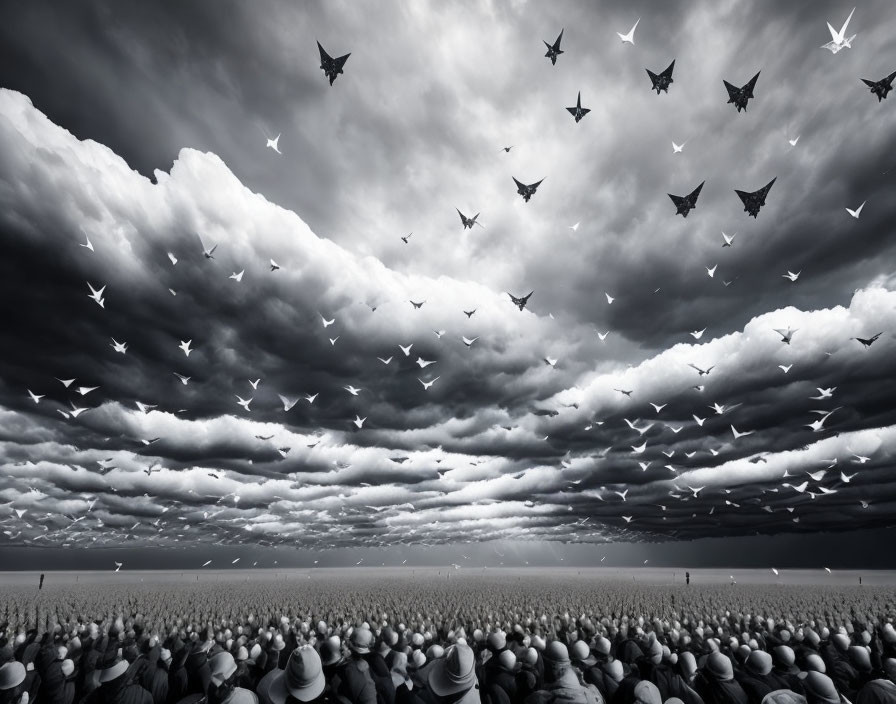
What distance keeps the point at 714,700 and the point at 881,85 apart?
21.4 m

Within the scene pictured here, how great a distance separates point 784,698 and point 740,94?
65.8 feet

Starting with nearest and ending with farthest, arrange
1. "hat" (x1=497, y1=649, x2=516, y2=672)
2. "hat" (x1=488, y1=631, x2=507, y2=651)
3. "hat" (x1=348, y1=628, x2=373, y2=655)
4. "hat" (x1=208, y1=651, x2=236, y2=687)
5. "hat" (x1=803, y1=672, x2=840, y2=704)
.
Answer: "hat" (x1=803, y1=672, x2=840, y2=704), "hat" (x1=208, y1=651, x2=236, y2=687), "hat" (x1=497, y1=649, x2=516, y2=672), "hat" (x1=348, y1=628, x2=373, y2=655), "hat" (x1=488, y1=631, x2=507, y2=651)

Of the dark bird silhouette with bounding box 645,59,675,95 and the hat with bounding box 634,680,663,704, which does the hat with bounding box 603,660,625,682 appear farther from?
the dark bird silhouette with bounding box 645,59,675,95

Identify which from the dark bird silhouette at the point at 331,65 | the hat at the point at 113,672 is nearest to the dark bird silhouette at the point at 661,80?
the dark bird silhouette at the point at 331,65

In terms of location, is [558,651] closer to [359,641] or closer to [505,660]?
[505,660]

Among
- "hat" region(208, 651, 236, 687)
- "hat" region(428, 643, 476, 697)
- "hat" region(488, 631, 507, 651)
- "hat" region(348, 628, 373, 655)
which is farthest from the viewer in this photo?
"hat" region(488, 631, 507, 651)

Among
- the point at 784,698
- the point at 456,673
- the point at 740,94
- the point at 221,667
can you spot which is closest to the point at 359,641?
the point at 221,667

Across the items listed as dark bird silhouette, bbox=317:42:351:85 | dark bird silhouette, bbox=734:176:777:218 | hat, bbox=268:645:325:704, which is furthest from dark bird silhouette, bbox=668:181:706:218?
hat, bbox=268:645:325:704

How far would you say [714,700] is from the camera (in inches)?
445

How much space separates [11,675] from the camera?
10625mm

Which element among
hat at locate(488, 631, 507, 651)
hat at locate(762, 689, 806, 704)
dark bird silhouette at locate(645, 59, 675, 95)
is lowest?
hat at locate(488, 631, 507, 651)

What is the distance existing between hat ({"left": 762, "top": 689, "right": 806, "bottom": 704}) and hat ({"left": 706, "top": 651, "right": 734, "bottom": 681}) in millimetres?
5029

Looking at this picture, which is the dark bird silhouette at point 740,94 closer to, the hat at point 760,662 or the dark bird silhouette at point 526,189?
the dark bird silhouette at point 526,189

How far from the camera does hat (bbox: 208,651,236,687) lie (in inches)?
375
